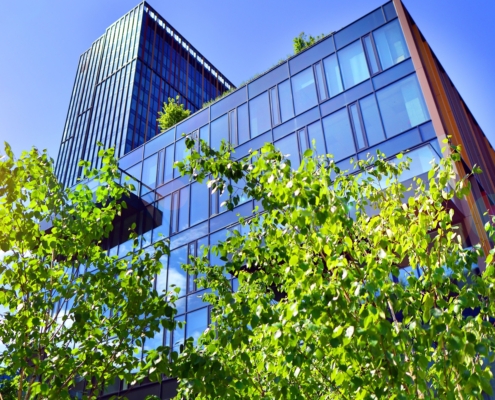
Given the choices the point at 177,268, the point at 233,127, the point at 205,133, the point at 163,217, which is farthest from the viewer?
the point at 205,133

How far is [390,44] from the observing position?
16.9m

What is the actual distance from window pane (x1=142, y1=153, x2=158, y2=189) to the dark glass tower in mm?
38098

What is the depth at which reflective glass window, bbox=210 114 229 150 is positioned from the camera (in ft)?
68.6

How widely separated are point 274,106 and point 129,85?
2016 inches

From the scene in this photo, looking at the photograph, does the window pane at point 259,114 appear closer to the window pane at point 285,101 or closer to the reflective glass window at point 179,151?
the window pane at point 285,101

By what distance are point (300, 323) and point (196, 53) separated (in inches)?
3214

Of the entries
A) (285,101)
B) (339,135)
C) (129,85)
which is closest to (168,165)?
(285,101)

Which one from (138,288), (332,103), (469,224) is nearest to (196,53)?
(332,103)

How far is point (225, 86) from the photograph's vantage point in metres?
85.6

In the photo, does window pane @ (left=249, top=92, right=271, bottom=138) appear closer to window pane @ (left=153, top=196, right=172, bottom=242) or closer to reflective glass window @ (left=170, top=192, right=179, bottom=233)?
reflective glass window @ (left=170, top=192, right=179, bottom=233)

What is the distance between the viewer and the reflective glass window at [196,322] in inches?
661

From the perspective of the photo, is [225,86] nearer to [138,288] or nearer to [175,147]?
[175,147]

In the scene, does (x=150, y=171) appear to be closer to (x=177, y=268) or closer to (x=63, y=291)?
(x=177, y=268)

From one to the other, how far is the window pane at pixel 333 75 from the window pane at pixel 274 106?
7.71ft
